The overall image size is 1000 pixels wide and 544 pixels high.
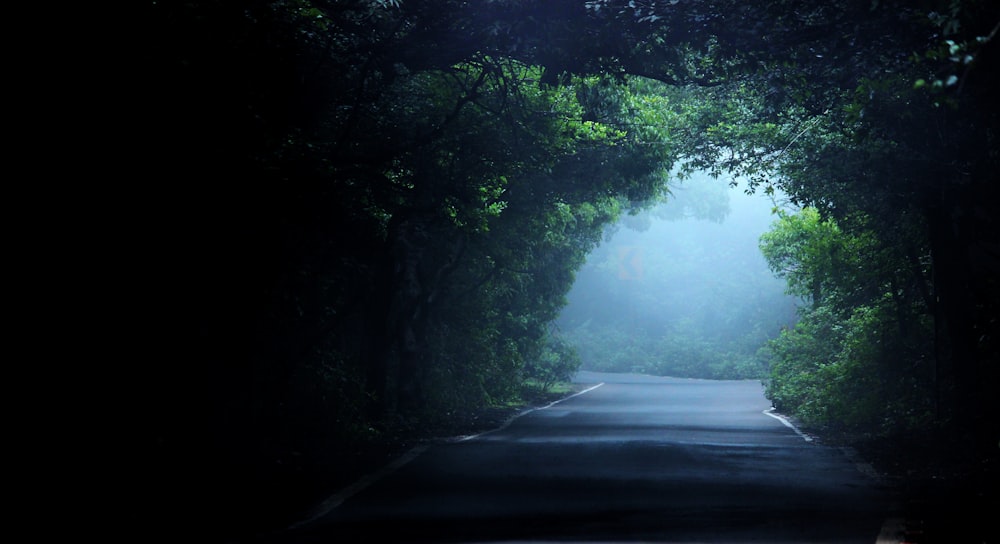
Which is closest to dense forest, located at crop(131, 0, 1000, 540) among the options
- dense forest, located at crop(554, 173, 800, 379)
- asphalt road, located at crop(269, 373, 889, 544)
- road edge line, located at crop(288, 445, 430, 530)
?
road edge line, located at crop(288, 445, 430, 530)

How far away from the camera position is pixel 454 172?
2016cm

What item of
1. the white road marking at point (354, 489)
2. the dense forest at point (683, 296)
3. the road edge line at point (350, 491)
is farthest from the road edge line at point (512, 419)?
the dense forest at point (683, 296)

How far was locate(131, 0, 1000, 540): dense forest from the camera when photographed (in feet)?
42.2

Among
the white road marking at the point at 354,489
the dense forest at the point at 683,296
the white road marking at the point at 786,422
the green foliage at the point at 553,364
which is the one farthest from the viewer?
the dense forest at the point at 683,296

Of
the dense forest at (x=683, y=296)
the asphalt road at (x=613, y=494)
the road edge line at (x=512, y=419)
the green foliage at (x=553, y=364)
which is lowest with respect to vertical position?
the asphalt road at (x=613, y=494)

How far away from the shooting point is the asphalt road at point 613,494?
982cm

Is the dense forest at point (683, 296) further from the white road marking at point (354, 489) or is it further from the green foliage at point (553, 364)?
the white road marking at point (354, 489)

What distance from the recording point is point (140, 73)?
11.9 metres

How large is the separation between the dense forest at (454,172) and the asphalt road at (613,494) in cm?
150

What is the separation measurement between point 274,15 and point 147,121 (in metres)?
2.34

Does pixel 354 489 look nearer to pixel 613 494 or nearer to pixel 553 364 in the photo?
pixel 613 494

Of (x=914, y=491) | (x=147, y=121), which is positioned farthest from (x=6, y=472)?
(x=914, y=491)

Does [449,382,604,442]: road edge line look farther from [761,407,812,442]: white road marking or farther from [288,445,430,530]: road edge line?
[761,407,812,442]: white road marking

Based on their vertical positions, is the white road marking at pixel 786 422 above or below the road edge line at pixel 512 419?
below
